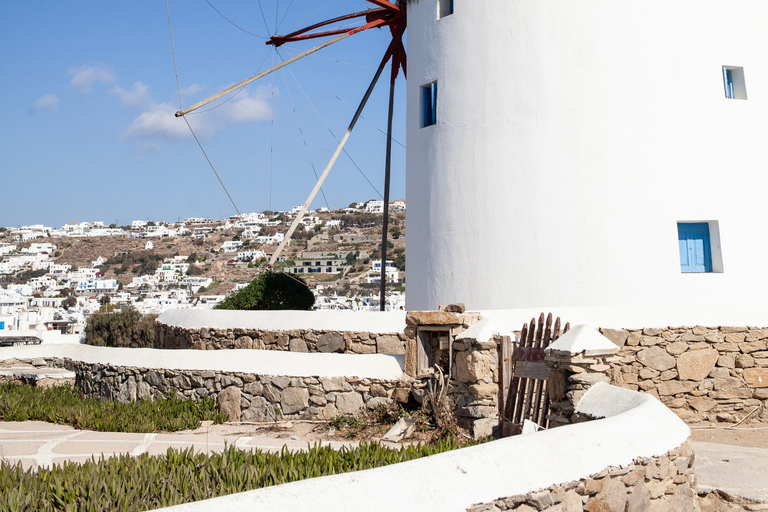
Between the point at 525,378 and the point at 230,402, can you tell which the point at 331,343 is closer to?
the point at 230,402

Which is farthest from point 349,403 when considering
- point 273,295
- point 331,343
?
point 273,295

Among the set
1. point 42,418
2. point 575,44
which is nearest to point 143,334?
point 42,418

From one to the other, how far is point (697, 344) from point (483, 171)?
4.82m

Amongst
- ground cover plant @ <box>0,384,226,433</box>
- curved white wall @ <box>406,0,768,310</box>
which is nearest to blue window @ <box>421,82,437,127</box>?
curved white wall @ <box>406,0,768,310</box>

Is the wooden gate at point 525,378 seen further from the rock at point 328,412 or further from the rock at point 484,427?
the rock at point 328,412

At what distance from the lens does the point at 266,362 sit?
963 cm

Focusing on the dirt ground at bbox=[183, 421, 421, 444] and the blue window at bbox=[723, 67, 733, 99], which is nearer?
the dirt ground at bbox=[183, 421, 421, 444]

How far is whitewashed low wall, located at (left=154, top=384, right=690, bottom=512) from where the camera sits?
11.2 ft

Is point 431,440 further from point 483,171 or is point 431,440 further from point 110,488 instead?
point 483,171

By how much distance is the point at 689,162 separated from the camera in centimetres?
1129

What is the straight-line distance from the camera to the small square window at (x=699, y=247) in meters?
11.3

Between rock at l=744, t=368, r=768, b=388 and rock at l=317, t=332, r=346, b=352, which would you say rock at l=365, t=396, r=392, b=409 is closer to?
rock at l=317, t=332, r=346, b=352

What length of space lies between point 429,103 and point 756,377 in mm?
7652

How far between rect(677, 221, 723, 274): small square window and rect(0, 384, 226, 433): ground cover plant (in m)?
7.85
